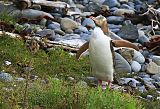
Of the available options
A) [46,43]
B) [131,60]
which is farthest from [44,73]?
[131,60]

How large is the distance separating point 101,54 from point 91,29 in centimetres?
392

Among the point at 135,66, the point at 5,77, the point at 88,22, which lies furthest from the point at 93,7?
the point at 5,77

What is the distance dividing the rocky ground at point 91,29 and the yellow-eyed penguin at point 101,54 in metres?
0.17

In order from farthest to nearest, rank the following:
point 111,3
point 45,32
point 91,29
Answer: point 111,3, point 91,29, point 45,32

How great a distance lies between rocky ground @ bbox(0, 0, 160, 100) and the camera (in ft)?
30.2

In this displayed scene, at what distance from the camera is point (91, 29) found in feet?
38.9

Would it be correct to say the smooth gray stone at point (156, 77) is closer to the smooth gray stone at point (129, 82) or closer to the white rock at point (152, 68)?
the white rock at point (152, 68)

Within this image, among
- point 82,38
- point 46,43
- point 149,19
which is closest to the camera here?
point 46,43

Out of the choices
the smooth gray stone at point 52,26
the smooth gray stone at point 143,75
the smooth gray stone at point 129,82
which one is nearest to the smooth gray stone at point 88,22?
the smooth gray stone at point 52,26

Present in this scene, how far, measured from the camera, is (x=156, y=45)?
10906mm

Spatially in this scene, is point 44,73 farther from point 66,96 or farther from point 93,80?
point 66,96

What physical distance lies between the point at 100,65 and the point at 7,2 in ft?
14.8

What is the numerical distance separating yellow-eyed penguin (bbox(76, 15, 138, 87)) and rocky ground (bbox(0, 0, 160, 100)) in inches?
6.9

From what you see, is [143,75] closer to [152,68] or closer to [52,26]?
[152,68]
